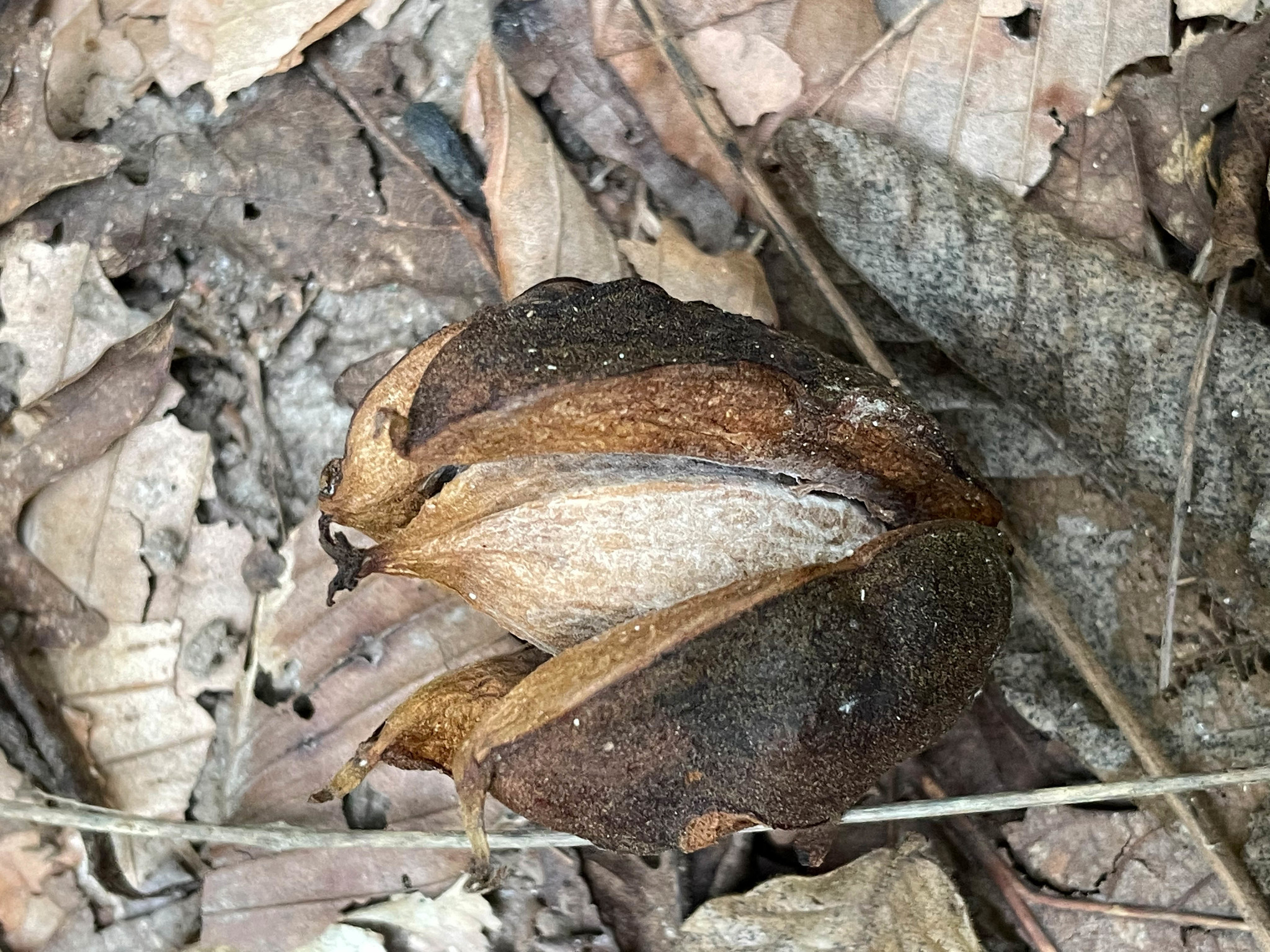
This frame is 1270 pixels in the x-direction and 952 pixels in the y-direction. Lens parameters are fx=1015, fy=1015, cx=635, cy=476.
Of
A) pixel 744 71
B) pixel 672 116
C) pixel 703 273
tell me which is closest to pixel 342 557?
pixel 703 273

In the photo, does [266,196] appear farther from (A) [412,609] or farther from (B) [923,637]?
(B) [923,637]

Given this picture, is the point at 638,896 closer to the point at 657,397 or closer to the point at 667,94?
the point at 657,397

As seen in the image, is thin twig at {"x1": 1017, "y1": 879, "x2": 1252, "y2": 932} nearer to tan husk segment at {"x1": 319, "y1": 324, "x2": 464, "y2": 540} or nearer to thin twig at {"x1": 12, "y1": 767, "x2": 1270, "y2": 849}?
thin twig at {"x1": 12, "y1": 767, "x2": 1270, "y2": 849}

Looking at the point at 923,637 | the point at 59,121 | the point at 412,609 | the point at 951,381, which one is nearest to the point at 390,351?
the point at 412,609

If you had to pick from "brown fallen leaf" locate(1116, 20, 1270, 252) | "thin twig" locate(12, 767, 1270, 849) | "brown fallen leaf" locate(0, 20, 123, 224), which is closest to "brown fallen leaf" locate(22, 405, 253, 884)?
"thin twig" locate(12, 767, 1270, 849)

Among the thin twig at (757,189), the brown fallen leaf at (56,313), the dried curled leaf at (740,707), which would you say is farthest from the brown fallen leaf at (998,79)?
the brown fallen leaf at (56,313)

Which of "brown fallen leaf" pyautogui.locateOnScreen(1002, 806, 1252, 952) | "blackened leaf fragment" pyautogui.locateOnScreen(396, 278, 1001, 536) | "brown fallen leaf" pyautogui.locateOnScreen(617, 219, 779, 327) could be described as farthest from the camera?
"brown fallen leaf" pyautogui.locateOnScreen(617, 219, 779, 327)

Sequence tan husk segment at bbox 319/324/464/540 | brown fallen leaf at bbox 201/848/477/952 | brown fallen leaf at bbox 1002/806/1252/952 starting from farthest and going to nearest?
brown fallen leaf at bbox 201/848/477/952 → brown fallen leaf at bbox 1002/806/1252/952 → tan husk segment at bbox 319/324/464/540
